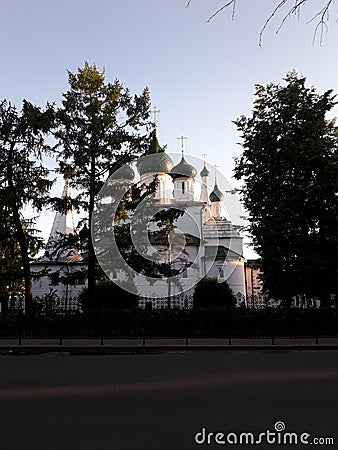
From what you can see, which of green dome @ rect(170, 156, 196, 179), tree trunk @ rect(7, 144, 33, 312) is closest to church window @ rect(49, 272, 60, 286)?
tree trunk @ rect(7, 144, 33, 312)

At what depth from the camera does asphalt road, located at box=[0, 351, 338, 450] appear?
502 cm

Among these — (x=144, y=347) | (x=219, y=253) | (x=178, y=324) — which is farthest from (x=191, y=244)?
(x=144, y=347)

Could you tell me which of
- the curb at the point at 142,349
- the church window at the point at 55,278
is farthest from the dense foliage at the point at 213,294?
the curb at the point at 142,349

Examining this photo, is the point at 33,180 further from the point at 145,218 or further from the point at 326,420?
the point at 326,420

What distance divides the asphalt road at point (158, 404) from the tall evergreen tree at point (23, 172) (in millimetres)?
Result: 16638

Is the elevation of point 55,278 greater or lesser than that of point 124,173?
lesser

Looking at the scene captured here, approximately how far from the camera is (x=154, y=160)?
131 feet

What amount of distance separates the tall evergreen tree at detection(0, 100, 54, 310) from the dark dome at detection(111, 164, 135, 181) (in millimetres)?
3984

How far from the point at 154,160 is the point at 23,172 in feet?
47.5

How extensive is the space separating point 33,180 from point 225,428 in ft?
80.3

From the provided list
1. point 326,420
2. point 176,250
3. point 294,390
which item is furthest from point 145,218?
point 326,420

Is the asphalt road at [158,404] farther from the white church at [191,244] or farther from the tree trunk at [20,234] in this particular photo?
the white church at [191,244]

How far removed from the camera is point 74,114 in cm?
2850

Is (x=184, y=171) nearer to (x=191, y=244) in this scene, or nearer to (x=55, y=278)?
(x=191, y=244)
